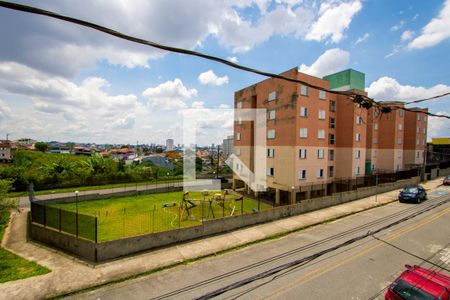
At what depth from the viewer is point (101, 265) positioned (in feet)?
30.4

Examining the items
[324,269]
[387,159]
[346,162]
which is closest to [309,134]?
[346,162]

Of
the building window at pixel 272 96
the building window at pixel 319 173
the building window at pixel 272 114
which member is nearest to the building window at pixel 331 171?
the building window at pixel 319 173

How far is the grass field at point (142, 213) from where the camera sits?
1305 centimetres

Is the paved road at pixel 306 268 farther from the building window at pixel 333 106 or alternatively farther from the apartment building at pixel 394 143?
the apartment building at pixel 394 143

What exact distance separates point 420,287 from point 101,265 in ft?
35.8

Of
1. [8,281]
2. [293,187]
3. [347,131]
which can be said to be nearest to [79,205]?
[8,281]

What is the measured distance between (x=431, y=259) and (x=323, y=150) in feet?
51.7

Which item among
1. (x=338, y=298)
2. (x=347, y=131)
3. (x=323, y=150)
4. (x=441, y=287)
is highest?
(x=347, y=131)

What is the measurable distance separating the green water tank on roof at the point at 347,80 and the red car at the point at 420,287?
23.1 m

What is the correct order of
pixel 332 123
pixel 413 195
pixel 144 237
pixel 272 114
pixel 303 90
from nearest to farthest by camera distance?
pixel 144 237 < pixel 413 195 < pixel 303 90 < pixel 272 114 < pixel 332 123

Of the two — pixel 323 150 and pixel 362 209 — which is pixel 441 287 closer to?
pixel 362 209

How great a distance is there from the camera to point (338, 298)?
21.7ft

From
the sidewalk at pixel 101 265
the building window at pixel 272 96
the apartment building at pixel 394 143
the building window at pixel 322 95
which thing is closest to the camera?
the sidewalk at pixel 101 265

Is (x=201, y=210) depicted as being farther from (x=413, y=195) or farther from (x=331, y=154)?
(x=413, y=195)
